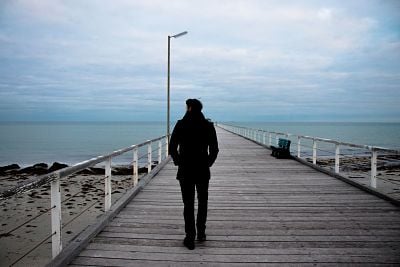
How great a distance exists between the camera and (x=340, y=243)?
423 cm

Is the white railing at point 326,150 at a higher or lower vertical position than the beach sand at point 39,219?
higher

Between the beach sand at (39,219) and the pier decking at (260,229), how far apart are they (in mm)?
1408

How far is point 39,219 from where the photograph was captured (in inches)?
520

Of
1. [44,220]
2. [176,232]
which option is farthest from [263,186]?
[44,220]

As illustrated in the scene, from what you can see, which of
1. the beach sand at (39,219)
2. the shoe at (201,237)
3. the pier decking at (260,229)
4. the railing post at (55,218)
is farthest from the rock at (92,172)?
the railing post at (55,218)

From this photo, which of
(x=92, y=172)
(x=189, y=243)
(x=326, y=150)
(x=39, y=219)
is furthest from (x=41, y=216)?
(x=326, y=150)

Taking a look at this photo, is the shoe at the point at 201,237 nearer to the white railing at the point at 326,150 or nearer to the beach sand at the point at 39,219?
the beach sand at the point at 39,219

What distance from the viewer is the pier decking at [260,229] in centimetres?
380

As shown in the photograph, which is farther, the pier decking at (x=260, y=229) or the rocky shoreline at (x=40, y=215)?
the rocky shoreline at (x=40, y=215)

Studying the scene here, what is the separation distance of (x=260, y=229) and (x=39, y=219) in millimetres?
10910

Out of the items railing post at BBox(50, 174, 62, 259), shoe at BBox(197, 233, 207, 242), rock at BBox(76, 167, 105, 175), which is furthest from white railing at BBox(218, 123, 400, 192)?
rock at BBox(76, 167, 105, 175)

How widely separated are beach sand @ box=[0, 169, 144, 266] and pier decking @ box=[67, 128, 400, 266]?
1.41 meters

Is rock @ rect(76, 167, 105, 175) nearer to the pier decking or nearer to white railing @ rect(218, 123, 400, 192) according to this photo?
white railing @ rect(218, 123, 400, 192)

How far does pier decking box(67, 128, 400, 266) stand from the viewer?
3.80 metres
